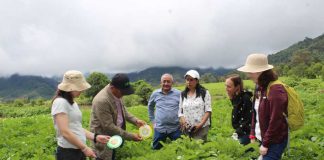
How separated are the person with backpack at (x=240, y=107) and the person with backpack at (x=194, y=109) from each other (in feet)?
3.05

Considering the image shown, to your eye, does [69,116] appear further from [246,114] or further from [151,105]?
[151,105]

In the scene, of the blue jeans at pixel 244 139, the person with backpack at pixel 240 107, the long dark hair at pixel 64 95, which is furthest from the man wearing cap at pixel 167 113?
the long dark hair at pixel 64 95

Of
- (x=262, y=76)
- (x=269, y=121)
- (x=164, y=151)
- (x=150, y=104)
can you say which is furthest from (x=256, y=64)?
(x=150, y=104)

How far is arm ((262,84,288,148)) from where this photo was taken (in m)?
4.42

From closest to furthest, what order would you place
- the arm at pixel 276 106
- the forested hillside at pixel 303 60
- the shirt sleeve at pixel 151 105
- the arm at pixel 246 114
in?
1. the arm at pixel 276 106
2. the arm at pixel 246 114
3. the shirt sleeve at pixel 151 105
4. the forested hillside at pixel 303 60

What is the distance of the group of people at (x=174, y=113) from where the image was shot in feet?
15.2

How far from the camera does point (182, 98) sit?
25.1 ft

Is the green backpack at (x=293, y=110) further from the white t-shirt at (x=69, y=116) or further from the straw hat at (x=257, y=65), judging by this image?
the white t-shirt at (x=69, y=116)

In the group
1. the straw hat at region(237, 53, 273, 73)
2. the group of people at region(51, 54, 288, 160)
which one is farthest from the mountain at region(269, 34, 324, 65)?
the straw hat at region(237, 53, 273, 73)

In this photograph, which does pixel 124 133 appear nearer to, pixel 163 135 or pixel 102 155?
pixel 102 155

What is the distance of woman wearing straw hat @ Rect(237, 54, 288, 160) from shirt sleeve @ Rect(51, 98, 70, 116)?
235 centimetres

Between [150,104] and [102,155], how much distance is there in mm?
2406

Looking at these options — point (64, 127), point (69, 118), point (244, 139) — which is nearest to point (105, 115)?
point (69, 118)

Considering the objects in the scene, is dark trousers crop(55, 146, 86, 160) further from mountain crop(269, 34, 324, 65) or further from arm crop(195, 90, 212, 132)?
mountain crop(269, 34, 324, 65)
